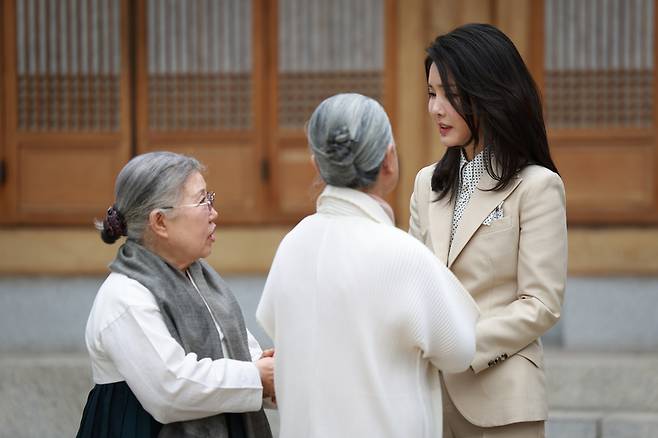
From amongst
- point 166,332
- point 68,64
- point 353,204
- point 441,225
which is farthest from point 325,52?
point 353,204

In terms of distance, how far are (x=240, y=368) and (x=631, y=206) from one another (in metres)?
4.63

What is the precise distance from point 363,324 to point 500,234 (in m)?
0.76

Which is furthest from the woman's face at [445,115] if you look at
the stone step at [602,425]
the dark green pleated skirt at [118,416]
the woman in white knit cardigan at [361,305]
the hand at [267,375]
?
the stone step at [602,425]

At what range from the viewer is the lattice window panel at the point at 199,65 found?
25.2 ft

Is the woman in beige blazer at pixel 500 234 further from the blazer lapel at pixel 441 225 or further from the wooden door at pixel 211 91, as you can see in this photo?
the wooden door at pixel 211 91

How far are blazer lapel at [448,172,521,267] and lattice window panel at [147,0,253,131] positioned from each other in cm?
426

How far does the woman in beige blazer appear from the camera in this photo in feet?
11.3

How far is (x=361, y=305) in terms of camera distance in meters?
2.93

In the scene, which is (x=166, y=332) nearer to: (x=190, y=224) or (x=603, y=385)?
(x=190, y=224)

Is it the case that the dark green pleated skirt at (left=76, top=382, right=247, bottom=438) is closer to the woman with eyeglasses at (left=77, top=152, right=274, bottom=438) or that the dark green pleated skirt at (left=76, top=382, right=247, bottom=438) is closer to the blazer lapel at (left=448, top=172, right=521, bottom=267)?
the woman with eyeglasses at (left=77, top=152, right=274, bottom=438)

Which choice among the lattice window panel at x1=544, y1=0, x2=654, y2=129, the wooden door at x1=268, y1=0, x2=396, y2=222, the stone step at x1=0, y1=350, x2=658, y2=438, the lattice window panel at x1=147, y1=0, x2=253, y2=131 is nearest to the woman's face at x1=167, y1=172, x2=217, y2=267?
the stone step at x1=0, y1=350, x2=658, y2=438

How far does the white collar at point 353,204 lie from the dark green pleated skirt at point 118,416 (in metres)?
0.84

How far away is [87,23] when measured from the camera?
782cm

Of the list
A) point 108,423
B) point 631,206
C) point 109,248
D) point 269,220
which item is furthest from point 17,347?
point 108,423
